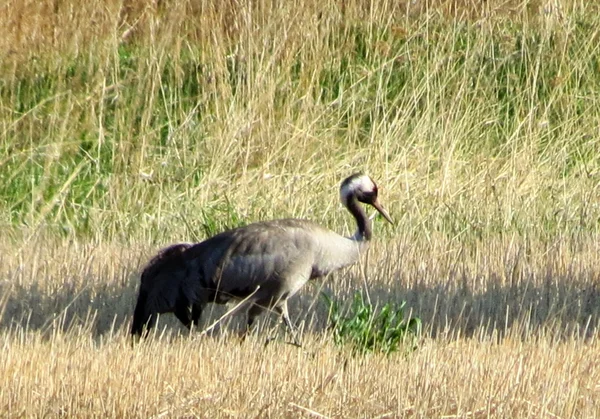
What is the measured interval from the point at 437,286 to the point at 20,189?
13.2ft

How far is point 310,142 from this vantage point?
34.1ft

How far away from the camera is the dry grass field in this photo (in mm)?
7730

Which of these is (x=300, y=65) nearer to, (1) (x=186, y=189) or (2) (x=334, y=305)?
(1) (x=186, y=189)

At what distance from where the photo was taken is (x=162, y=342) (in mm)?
6195

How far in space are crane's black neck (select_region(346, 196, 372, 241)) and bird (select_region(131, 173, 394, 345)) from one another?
43cm

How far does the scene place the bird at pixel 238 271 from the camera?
21.6 feet

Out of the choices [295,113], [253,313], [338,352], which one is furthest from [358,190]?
[295,113]

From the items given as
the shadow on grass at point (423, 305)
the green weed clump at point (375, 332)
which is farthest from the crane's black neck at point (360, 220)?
the green weed clump at point (375, 332)

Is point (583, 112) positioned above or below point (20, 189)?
above

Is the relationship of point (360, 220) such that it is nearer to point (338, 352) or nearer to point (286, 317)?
point (286, 317)

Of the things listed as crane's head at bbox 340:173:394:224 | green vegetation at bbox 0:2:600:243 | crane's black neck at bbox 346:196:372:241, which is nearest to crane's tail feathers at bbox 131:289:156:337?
crane's black neck at bbox 346:196:372:241

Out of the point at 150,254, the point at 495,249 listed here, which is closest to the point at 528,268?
the point at 495,249

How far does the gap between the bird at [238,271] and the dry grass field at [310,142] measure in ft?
1.36

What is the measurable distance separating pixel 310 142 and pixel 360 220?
3.07m
